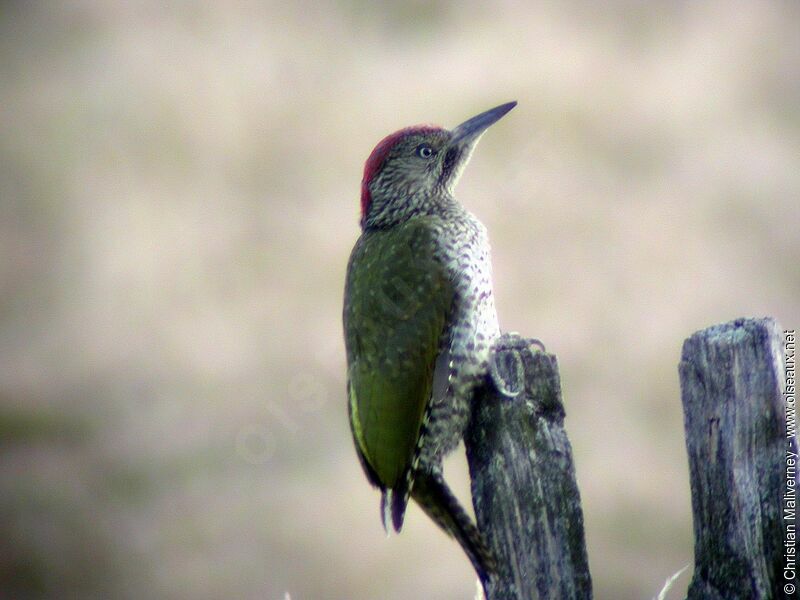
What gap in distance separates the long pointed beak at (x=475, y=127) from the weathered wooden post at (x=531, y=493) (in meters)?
1.55

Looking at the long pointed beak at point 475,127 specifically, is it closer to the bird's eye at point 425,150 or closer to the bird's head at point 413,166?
the bird's head at point 413,166

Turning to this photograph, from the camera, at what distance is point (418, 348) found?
380 centimetres

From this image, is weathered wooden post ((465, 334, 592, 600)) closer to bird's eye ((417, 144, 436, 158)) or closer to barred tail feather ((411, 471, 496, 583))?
barred tail feather ((411, 471, 496, 583))

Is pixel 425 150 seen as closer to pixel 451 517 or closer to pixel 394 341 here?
pixel 394 341

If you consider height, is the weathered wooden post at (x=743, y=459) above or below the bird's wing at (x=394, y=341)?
below

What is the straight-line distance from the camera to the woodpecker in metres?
3.59

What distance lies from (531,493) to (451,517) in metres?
0.47

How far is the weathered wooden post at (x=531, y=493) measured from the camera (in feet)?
9.66

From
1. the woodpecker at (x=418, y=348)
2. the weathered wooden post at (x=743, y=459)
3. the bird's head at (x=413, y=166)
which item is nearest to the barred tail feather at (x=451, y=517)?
the woodpecker at (x=418, y=348)

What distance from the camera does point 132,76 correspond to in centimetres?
830

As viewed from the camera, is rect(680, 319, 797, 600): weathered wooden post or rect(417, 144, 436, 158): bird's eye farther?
rect(417, 144, 436, 158): bird's eye

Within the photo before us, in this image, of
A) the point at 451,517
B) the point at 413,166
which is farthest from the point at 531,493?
the point at 413,166

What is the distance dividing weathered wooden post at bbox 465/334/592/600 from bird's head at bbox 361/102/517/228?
1449mm

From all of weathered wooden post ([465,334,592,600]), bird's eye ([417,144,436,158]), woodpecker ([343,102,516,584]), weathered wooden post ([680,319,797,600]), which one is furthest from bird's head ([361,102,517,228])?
weathered wooden post ([680,319,797,600])
